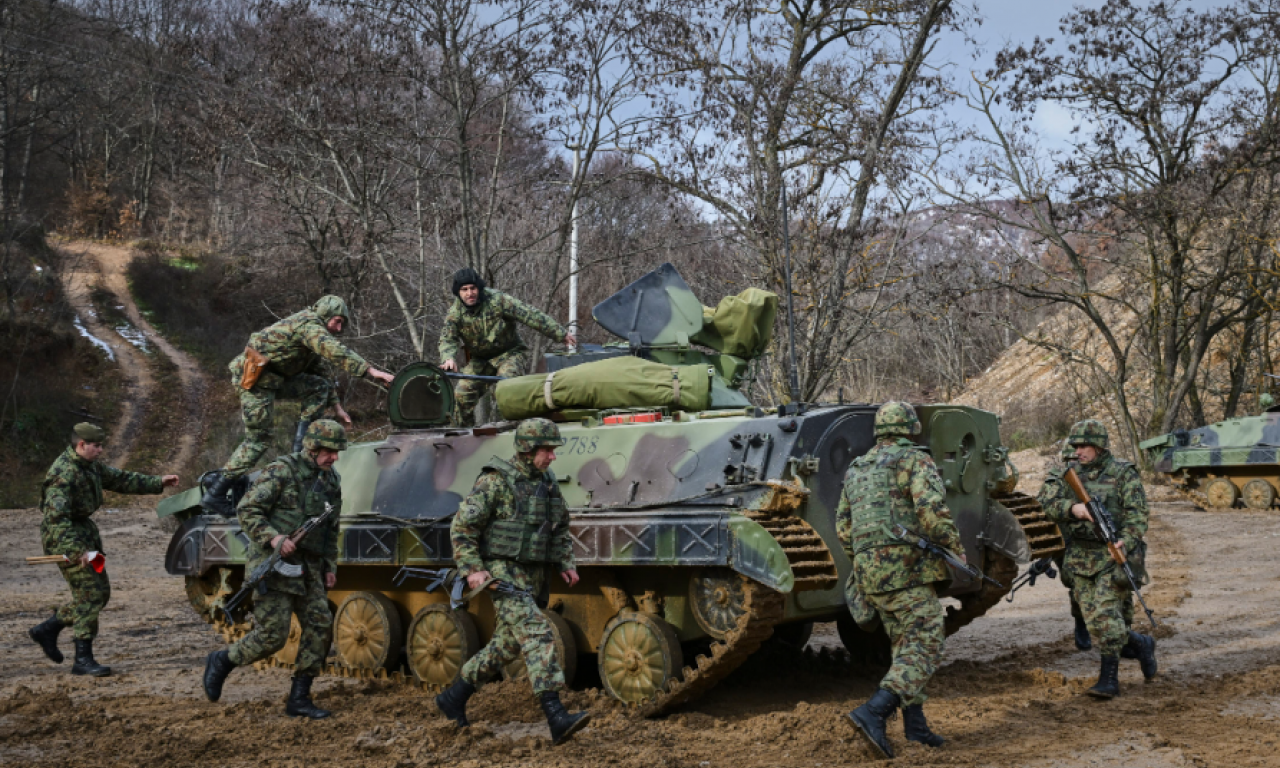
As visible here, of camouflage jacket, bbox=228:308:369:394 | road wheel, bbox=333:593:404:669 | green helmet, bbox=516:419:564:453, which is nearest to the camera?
green helmet, bbox=516:419:564:453

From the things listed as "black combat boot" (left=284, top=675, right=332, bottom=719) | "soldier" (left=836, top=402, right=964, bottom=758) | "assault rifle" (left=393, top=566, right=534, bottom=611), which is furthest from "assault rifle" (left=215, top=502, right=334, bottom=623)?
"soldier" (left=836, top=402, right=964, bottom=758)

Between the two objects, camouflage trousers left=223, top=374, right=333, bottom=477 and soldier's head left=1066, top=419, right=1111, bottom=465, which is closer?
soldier's head left=1066, top=419, right=1111, bottom=465

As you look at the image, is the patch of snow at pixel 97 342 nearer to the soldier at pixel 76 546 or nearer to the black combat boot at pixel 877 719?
the soldier at pixel 76 546

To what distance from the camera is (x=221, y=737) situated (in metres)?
6.91

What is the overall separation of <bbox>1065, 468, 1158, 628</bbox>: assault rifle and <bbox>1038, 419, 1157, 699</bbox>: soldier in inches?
1.4

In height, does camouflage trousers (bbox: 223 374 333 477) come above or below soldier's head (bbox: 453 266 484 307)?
below

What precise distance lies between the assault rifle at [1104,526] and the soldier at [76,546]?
6.25 m

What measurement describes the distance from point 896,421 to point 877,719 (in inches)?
59.4

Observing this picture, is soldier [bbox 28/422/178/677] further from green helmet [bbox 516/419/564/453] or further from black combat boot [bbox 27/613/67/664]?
green helmet [bbox 516/419/564/453]

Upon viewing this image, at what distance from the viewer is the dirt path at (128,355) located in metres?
26.6

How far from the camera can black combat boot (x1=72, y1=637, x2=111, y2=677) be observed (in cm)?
925

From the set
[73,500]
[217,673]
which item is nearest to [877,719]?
[217,673]

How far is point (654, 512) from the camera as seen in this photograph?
297 inches

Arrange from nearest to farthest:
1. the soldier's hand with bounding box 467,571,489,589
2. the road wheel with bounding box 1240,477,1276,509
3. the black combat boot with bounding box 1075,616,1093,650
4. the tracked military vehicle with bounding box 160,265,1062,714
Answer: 1. the soldier's hand with bounding box 467,571,489,589
2. the tracked military vehicle with bounding box 160,265,1062,714
3. the black combat boot with bounding box 1075,616,1093,650
4. the road wheel with bounding box 1240,477,1276,509
